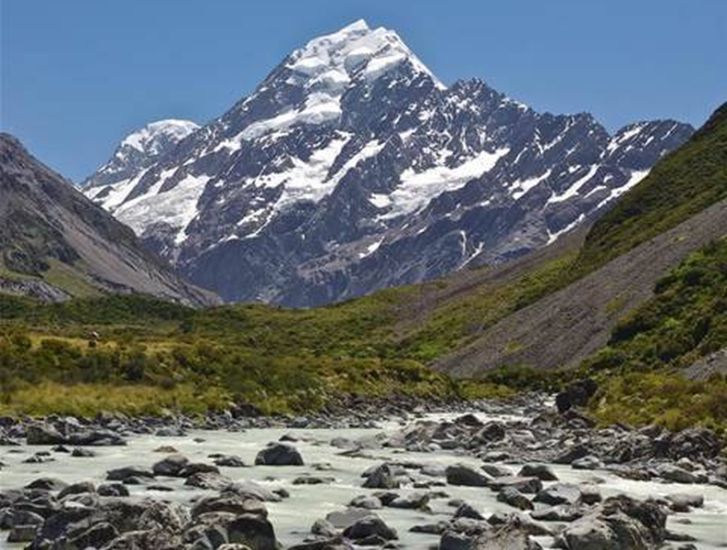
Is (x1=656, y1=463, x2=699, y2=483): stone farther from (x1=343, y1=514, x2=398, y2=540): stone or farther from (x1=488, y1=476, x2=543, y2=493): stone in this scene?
(x1=343, y1=514, x2=398, y2=540): stone

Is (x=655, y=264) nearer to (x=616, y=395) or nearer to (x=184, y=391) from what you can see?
(x=616, y=395)

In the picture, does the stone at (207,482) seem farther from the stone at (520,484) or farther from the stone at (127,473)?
the stone at (520,484)

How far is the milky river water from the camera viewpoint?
2698 centimetres

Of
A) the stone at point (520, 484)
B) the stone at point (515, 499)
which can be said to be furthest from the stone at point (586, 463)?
the stone at point (515, 499)

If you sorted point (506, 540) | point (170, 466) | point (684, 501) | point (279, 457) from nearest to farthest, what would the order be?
point (506, 540) < point (684, 501) < point (170, 466) < point (279, 457)

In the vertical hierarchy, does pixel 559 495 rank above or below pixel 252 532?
below

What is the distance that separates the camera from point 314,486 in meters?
34.3

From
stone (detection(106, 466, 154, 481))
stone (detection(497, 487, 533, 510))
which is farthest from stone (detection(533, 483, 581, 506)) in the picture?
stone (detection(106, 466, 154, 481))

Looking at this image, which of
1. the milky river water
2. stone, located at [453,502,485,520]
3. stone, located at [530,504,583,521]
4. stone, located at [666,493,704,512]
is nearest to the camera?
stone, located at [453,502,485,520]

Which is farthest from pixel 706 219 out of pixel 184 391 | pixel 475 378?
pixel 184 391

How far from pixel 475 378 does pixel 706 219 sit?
4065 centimetres

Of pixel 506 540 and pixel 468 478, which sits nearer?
pixel 506 540

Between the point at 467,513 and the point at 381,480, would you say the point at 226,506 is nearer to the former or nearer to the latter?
the point at 467,513

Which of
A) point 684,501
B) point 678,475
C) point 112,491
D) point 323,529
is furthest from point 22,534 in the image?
point 678,475
